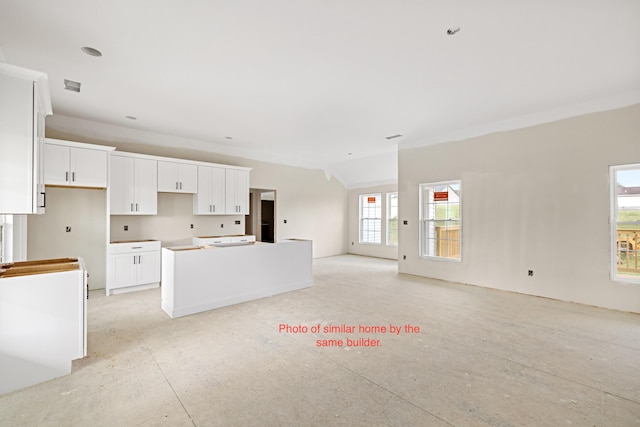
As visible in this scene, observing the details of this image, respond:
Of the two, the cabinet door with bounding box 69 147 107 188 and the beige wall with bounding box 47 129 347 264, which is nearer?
the cabinet door with bounding box 69 147 107 188

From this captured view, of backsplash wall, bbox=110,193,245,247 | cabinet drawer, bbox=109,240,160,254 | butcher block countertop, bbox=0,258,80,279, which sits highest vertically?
backsplash wall, bbox=110,193,245,247

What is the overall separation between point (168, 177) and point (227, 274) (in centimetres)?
255

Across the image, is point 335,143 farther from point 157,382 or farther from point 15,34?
point 157,382

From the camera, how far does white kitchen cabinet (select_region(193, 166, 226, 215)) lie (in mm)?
6035

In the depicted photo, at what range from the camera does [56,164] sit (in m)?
4.29

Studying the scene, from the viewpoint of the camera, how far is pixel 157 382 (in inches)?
91.7

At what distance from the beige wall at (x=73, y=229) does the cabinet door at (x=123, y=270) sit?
0.58m

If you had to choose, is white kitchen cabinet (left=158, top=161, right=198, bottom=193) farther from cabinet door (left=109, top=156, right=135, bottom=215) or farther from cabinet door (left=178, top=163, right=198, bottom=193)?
cabinet door (left=109, top=156, right=135, bottom=215)

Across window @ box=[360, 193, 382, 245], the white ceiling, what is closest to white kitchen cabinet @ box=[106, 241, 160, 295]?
the white ceiling

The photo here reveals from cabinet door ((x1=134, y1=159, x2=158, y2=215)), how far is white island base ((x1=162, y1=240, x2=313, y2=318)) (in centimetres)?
164

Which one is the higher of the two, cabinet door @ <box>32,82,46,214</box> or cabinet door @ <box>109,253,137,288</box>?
cabinet door @ <box>32,82,46,214</box>

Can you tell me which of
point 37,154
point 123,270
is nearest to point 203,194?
point 123,270

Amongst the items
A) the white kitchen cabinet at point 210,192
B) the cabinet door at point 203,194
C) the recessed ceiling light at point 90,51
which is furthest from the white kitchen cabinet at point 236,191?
the recessed ceiling light at point 90,51

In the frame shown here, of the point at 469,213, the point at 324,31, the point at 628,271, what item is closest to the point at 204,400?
the point at 324,31
